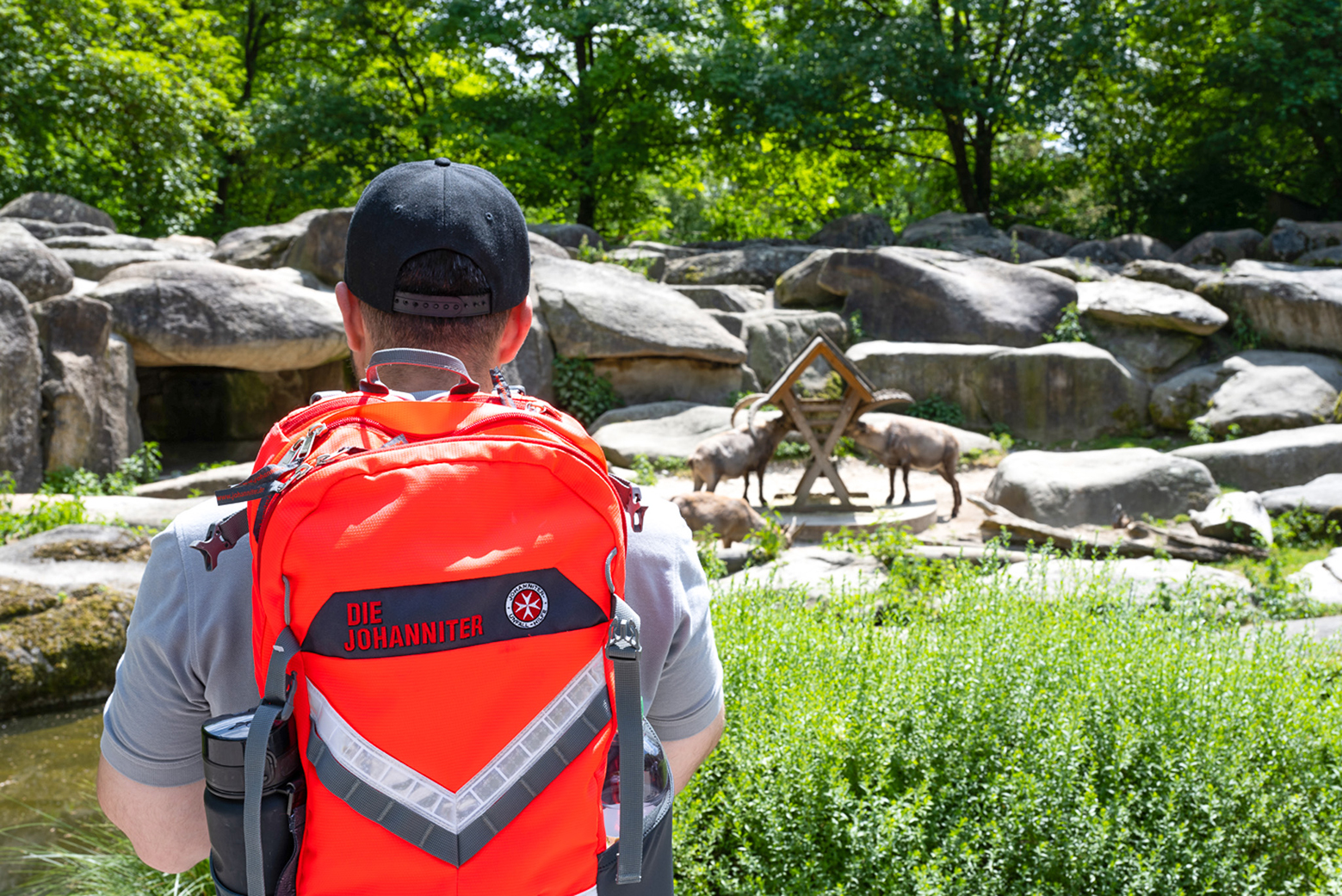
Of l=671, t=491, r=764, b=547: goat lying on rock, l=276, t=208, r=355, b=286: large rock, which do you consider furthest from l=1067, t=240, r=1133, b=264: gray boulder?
l=671, t=491, r=764, b=547: goat lying on rock

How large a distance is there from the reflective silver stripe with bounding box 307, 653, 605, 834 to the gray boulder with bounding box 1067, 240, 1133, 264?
59.5 feet

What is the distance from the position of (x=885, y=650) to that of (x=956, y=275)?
41.7 ft

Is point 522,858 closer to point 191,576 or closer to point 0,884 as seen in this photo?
point 191,576

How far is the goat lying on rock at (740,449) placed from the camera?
29.0 ft

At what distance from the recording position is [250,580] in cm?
123

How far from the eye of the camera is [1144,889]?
107 inches

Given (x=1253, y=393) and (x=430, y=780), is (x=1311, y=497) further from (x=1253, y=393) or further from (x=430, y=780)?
(x=430, y=780)

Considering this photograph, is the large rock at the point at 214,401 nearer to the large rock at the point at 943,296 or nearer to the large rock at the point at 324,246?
the large rock at the point at 324,246

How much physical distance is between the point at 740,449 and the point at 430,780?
26.0ft

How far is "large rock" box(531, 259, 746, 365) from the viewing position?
13.0m

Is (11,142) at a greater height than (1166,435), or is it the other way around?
(11,142)

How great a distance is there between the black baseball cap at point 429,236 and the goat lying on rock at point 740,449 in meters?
7.39

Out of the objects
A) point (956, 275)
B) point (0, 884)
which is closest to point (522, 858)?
point (0, 884)

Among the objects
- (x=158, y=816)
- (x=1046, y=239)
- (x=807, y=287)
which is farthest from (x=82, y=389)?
(x=1046, y=239)
